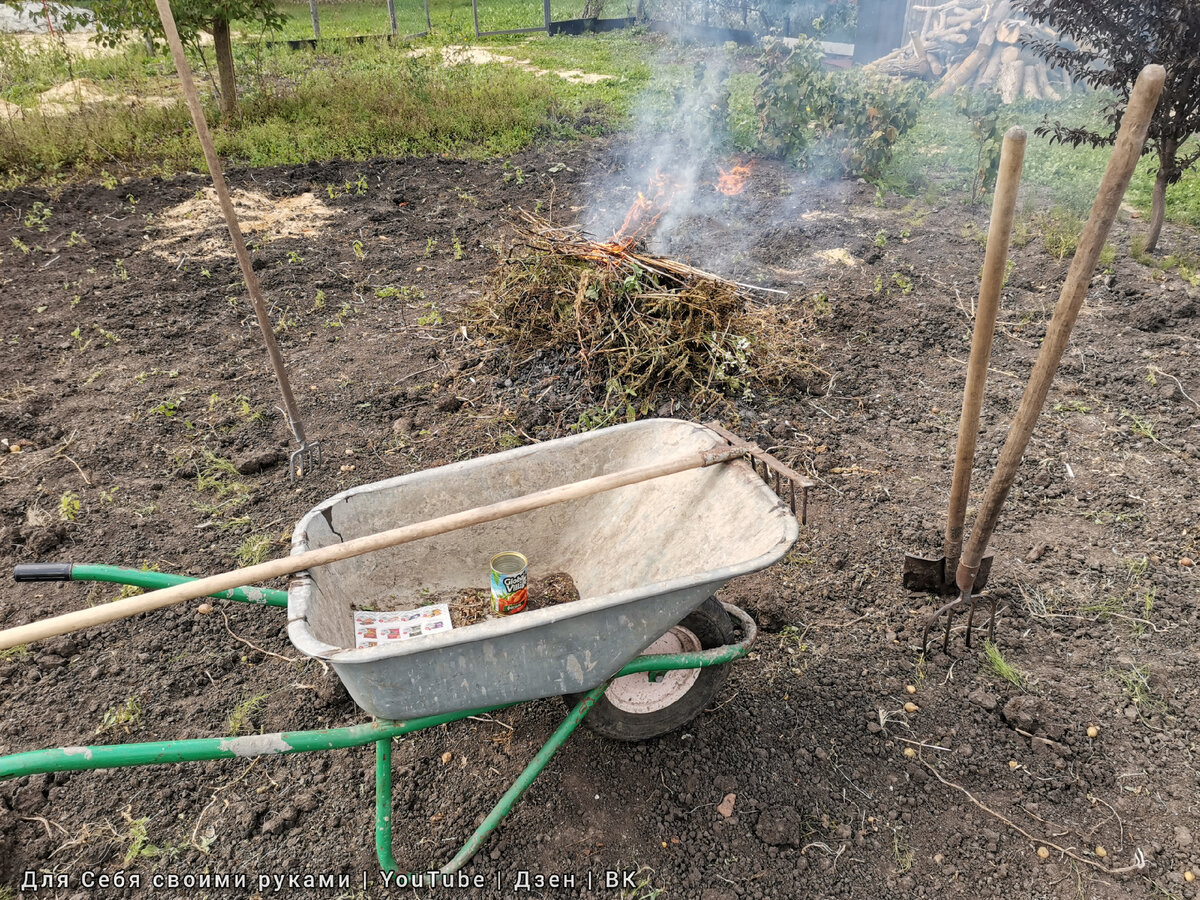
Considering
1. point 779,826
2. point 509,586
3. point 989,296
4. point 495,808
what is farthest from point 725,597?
point 989,296

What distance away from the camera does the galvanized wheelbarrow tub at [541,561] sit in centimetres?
193

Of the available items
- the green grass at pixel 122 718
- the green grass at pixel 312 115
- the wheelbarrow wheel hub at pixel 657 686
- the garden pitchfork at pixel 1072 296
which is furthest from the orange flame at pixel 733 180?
the green grass at pixel 122 718

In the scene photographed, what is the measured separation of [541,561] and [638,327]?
1737 millimetres

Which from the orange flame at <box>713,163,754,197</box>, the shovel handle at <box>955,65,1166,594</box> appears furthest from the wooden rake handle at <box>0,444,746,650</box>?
the orange flame at <box>713,163,754,197</box>

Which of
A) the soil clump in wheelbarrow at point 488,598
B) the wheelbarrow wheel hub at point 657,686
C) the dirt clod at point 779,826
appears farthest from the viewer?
the soil clump in wheelbarrow at point 488,598

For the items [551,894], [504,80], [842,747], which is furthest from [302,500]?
[504,80]

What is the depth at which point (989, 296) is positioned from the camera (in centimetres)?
215

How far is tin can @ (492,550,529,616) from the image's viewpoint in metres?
2.50

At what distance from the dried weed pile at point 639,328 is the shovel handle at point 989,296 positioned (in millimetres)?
1814

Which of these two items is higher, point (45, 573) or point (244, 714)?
point (45, 573)

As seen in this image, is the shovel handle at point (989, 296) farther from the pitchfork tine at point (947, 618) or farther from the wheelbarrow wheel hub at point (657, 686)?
the wheelbarrow wheel hub at point (657, 686)

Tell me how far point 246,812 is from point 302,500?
66.4 inches

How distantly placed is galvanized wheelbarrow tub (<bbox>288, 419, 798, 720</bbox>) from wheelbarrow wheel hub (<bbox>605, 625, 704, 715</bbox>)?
0.25 metres

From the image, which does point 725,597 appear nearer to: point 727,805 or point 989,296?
point 727,805
